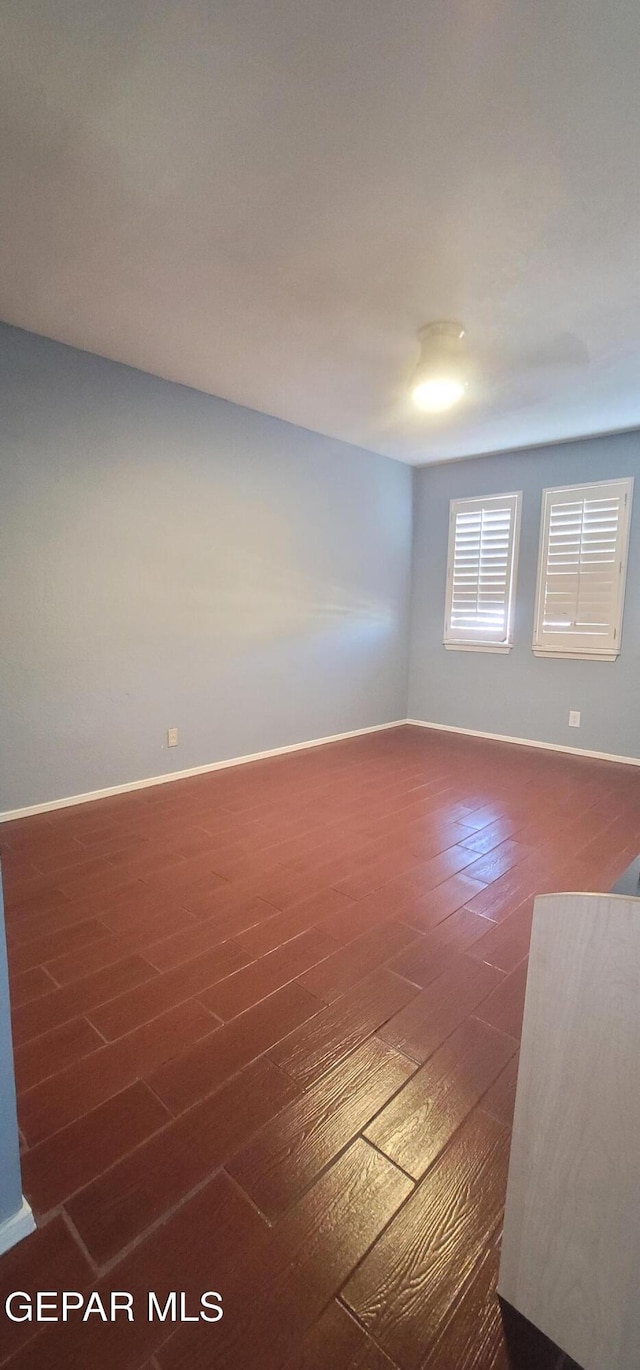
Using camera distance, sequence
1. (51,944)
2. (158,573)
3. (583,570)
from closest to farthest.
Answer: (51,944) < (158,573) < (583,570)

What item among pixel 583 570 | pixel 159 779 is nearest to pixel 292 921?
pixel 159 779

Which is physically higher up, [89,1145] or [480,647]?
[480,647]

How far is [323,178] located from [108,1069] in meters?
2.64

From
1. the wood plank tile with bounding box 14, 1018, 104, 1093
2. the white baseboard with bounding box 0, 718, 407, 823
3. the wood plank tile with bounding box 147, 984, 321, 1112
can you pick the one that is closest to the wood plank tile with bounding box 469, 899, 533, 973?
the wood plank tile with bounding box 147, 984, 321, 1112

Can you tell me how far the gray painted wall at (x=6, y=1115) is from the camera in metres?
0.91

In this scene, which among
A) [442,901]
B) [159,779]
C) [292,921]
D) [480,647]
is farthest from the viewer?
[480,647]

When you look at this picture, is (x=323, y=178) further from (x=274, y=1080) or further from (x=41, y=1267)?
(x=41, y=1267)

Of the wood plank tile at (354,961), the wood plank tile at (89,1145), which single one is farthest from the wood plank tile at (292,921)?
the wood plank tile at (89,1145)

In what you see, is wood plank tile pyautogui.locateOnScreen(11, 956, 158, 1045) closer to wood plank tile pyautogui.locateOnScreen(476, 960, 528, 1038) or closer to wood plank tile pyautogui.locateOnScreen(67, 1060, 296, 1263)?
wood plank tile pyautogui.locateOnScreen(67, 1060, 296, 1263)

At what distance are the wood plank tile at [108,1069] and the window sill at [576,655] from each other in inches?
151

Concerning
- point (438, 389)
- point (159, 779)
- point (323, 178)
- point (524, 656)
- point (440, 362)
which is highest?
point (323, 178)

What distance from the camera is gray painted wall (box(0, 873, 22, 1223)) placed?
Result: 91 centimetres

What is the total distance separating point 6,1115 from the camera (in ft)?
3.06

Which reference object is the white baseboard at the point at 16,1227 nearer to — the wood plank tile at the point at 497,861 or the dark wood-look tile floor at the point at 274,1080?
the dark wood-look tile floor at the point at 274,1080
